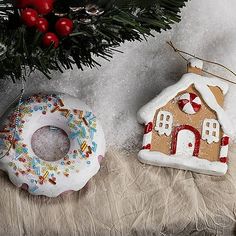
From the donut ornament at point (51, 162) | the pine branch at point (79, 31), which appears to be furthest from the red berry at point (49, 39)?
the donut ornament at point (51, 162)

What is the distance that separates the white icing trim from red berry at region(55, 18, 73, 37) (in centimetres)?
29

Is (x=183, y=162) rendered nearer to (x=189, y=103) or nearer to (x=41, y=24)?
(x=189, y=103)

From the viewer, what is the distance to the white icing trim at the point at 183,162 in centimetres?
112

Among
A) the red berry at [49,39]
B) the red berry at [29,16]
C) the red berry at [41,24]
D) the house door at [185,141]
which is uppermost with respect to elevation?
the red berry at [29,16]

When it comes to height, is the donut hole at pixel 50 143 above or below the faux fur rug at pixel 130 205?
above

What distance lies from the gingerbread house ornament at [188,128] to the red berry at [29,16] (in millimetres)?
308

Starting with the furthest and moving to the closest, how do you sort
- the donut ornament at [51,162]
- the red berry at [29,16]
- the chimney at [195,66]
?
the chimney at [195,66], the donut ornament at [51,162], the red berry at [29,16]

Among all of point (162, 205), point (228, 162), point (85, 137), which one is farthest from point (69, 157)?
point (228, 162)

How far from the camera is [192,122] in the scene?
1147 mm

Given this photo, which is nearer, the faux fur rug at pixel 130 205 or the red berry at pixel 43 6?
the red berry at pixel 43 6

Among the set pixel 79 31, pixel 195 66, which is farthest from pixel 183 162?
pixel 79 31

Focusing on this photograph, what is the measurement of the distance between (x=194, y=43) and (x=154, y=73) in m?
0.10

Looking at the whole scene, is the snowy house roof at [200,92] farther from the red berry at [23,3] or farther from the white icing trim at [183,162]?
the red berry at [23,3]

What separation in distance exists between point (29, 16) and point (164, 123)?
1.15ft
